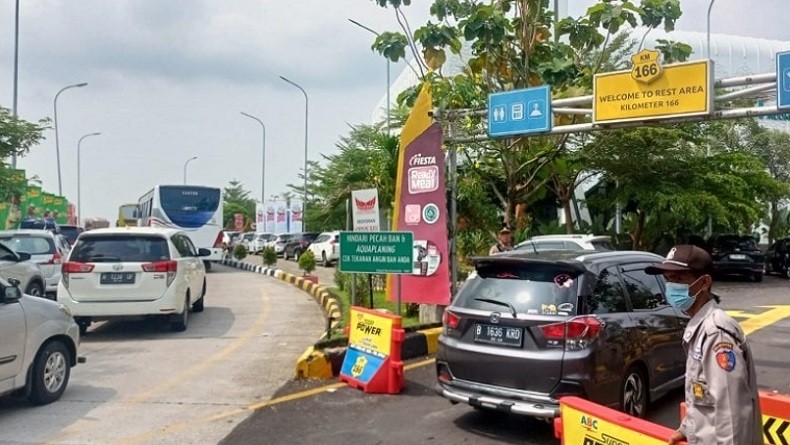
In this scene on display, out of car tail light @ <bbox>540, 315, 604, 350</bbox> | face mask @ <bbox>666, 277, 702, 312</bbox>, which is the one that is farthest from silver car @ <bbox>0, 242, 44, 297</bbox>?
face mask @ <bbox>666, 277, 702, 312</bbox>

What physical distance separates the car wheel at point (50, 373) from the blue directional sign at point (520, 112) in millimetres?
8388

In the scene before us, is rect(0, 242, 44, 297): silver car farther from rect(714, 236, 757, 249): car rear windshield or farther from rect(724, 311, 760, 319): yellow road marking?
rect(714, 236, 757, 249): car rear windshield

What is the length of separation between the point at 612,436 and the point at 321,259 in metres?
27.0

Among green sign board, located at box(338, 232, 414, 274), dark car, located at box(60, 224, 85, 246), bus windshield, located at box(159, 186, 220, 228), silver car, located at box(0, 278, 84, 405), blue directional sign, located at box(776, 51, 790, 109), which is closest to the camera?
silver car, located at box(0, 278, 84, 405)

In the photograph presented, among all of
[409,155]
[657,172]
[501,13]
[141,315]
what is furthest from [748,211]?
[141,315]

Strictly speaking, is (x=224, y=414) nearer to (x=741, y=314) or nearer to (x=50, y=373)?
(x=50, y=373)

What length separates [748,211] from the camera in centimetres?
2266

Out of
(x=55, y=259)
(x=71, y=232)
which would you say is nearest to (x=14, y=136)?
(x=71, y=232)

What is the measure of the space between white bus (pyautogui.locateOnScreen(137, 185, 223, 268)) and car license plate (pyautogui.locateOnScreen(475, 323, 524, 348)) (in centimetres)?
2178

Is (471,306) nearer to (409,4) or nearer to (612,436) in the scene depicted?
(612,436)

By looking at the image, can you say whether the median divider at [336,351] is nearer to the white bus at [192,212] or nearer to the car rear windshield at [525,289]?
the car rear windshield at [525,289]

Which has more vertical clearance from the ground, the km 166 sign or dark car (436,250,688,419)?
the km 166 sign

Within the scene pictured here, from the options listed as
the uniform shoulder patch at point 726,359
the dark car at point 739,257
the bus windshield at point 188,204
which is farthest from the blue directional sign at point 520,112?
the bus windshield at point 188,204

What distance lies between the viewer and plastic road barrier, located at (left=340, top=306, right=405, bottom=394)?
764cm
